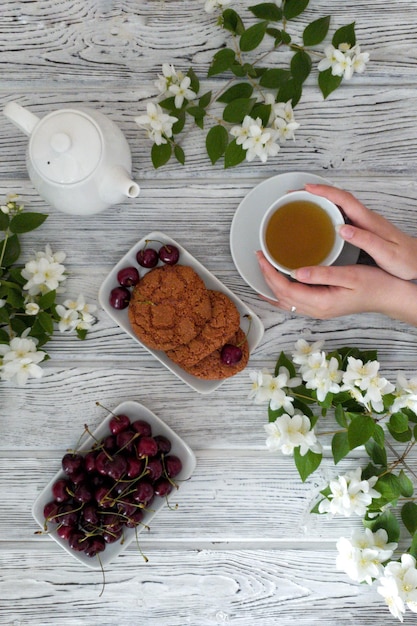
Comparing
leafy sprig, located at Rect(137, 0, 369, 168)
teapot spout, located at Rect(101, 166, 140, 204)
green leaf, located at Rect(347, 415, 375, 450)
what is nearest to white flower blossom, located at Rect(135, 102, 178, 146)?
leafy sprig, located at Rect(137, 0, 369, 168)

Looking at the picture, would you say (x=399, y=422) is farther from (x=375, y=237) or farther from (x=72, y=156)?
(x=72, y=156)

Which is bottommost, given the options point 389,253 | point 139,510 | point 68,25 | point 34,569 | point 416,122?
point 34,569

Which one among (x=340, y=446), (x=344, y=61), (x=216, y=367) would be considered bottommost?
(x=340, y=446)

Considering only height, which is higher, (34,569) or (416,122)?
(416,122)

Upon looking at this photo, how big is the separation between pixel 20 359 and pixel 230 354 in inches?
11.8

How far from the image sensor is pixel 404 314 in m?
0.91

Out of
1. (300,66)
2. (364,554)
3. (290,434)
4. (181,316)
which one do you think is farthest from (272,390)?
(300,66)

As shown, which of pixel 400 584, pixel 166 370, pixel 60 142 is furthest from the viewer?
pixel 166 370

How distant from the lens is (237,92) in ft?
3.03

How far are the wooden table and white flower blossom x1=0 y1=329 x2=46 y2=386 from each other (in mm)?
81

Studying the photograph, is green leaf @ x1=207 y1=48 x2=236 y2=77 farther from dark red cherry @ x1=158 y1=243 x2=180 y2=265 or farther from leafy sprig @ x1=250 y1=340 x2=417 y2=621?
leafy sprig @ x1=250 y1=340 x2=417 y2=621

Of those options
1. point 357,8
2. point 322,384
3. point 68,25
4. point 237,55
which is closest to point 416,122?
point 357,8

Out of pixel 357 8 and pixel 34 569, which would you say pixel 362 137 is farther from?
pixel 34 569

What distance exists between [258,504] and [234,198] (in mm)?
491
